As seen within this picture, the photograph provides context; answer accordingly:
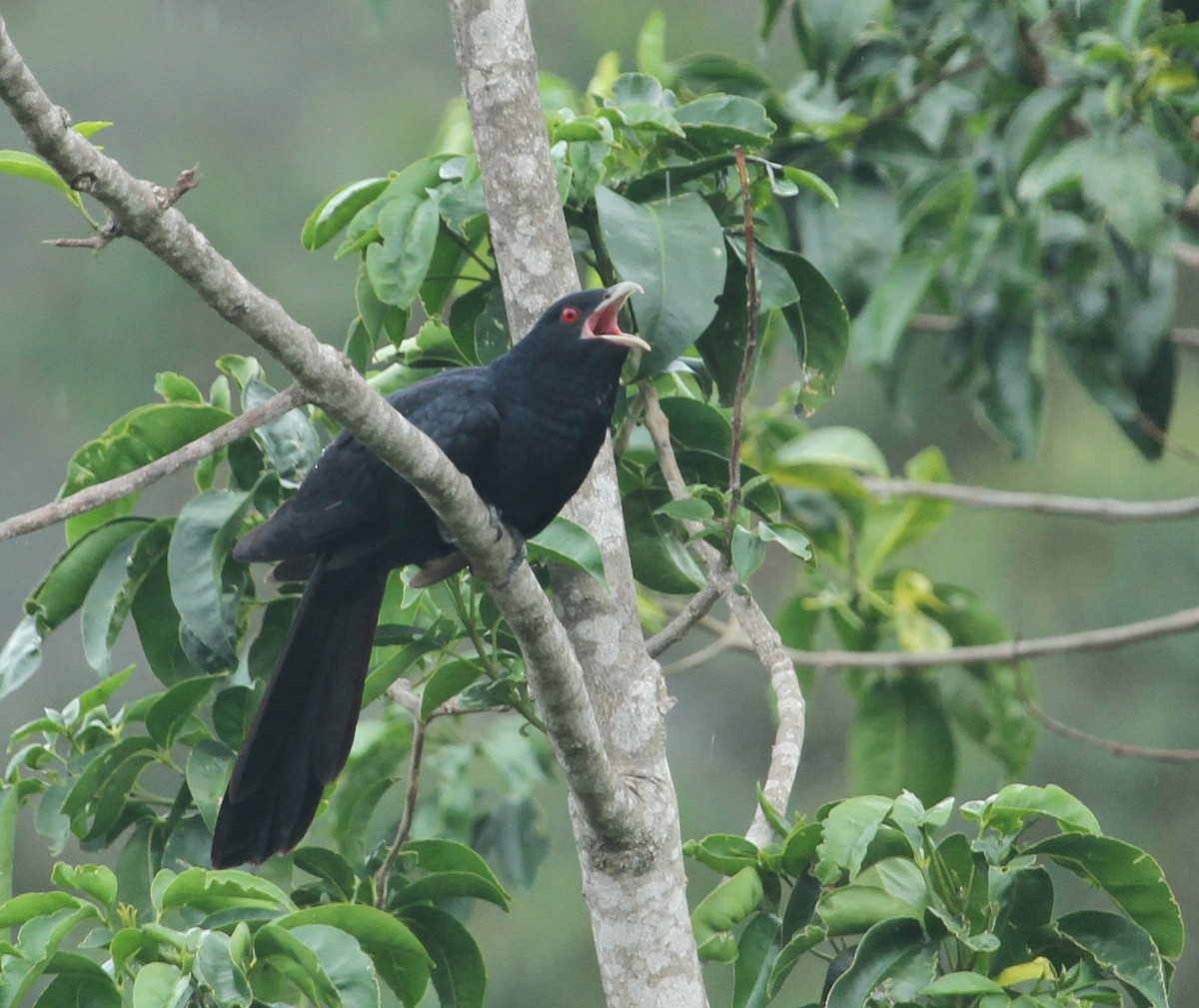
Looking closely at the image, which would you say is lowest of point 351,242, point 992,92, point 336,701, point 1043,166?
point 336,701

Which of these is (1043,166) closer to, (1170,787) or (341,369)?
(341,369)

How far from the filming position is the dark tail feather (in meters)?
2.65

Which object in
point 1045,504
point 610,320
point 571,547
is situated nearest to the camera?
point 571,547

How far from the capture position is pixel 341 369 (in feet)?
6.19

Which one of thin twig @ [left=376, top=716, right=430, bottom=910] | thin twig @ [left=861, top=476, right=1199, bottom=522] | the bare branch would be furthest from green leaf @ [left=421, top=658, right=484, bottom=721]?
thin twig @ [left=861, top=476, right=1199, bottom=522]

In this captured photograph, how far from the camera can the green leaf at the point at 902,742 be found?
3.71 m

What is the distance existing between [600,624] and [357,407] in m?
0.84

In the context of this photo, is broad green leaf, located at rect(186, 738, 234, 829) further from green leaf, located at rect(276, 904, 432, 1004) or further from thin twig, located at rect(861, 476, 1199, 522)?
thin twig, located at rect(861, 476, 1199, 522)

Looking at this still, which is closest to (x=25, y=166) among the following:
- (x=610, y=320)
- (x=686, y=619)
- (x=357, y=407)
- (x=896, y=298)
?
(x=357, y=407)

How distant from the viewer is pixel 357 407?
6.27 feet

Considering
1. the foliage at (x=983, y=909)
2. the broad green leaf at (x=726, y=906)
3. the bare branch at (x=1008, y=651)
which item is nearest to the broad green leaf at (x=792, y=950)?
the foliage at (x=983, y=909)

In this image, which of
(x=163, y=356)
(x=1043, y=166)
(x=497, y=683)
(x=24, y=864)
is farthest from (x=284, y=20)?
(x=497, y=683)

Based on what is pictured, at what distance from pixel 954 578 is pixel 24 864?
20.8 ft

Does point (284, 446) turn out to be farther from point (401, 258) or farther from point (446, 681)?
point (446, 681)
